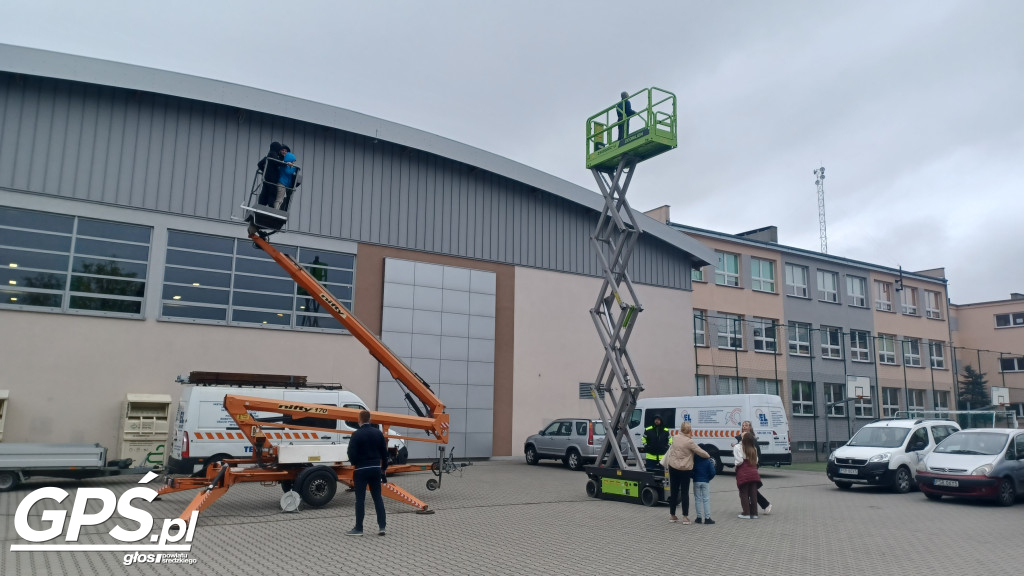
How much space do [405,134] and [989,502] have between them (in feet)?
56.6

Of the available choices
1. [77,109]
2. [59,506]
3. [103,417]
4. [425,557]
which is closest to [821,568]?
[425,557]

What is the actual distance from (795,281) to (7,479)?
30.8 m

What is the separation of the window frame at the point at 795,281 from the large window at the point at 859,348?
3321 millimetres

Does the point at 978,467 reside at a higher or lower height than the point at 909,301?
lower

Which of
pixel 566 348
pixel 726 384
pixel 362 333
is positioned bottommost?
pixel 726 384

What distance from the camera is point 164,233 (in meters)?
18.3

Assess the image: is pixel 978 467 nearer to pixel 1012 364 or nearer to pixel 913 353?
pixel 913 353

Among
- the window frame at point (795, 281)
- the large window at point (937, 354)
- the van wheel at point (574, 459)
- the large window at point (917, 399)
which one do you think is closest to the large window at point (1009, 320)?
the large window at point (937, 354)

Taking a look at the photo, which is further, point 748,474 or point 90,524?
point 748,474

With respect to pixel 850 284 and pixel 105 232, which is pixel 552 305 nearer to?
pixel 105 232

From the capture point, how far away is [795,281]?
3372 centimetres

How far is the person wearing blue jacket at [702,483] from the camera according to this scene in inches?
432

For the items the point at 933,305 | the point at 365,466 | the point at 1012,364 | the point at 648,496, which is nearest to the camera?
the point at 365,466

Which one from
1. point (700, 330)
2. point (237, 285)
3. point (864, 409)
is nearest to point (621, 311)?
point (237, 285)
